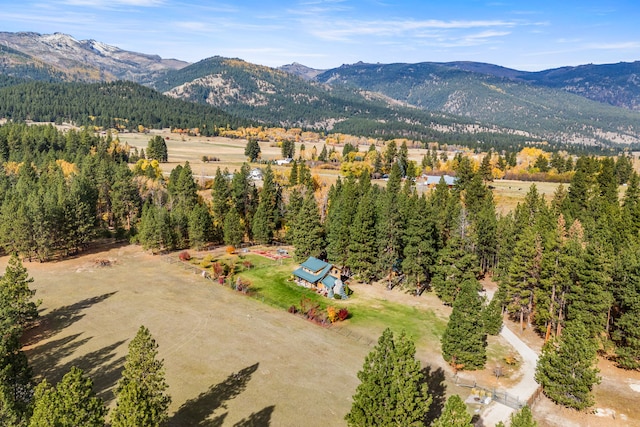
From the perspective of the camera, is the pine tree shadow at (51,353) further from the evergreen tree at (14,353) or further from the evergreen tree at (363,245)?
the evergreen tree at (363,245)

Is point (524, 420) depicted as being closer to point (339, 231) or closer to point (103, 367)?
point (103, 367)

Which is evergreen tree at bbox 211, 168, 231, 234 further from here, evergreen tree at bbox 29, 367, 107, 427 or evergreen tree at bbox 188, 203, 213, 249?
evergreen tree at bbox 29, 367, 107, 427

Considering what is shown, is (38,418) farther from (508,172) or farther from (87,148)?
(508,172)

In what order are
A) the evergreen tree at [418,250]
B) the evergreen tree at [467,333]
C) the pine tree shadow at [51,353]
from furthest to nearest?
the evergreen tree at [418,250]
the evergreen tree at [467,333]
the pine tree shadow at [51,353]

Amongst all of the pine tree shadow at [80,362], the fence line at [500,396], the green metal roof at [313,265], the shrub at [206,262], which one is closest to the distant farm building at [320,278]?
the green metal roof at [313,265]

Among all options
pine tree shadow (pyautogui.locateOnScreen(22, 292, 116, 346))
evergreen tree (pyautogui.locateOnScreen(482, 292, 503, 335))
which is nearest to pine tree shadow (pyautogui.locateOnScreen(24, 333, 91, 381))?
pine tree shadow (pyautogui.locateOnScreen(22, 292, 116, 346))

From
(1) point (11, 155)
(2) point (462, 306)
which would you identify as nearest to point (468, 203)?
(2) point (462, 306)
